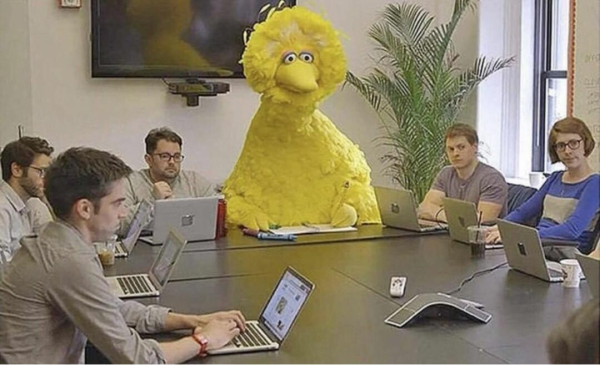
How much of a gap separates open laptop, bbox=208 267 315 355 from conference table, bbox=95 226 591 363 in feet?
0.11

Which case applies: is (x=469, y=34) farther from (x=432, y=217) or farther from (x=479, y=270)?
(x=479, y=270)

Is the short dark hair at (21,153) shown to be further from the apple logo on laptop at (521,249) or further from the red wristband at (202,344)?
the apple logo on laptop at (521,249)

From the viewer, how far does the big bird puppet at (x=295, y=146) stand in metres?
4.12

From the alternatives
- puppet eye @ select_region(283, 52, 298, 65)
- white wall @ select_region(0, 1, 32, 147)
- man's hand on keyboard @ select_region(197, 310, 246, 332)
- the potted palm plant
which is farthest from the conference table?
white wall @ select_region(0, 1, 32, 147)

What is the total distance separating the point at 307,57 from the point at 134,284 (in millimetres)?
1591

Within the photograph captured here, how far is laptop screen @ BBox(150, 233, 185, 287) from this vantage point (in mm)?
2852

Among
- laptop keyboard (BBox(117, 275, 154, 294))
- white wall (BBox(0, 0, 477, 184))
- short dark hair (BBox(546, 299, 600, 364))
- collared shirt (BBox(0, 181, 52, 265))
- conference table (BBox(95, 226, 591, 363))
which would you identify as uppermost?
white wall (BBox(0, 0, 477, 184))

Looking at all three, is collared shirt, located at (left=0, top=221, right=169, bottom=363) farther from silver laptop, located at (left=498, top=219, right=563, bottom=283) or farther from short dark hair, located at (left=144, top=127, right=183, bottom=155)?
short dark hair, located at (left=144, top=127, right=183, bottom=155)

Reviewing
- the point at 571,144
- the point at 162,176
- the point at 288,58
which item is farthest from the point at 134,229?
the point at 571,144

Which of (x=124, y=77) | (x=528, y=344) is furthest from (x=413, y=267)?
(x=124, y=77)

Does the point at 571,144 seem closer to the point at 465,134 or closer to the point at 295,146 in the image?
the point at 465,134

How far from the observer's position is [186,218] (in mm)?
3879

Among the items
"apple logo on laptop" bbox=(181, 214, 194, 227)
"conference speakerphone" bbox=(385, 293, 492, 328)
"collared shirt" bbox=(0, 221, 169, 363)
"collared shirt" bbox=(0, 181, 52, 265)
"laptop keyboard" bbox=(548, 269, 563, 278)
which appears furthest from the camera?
"apple logo on laptop" bbox=(181, 214, 194, 227)

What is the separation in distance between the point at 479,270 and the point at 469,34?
3104 millimetres
